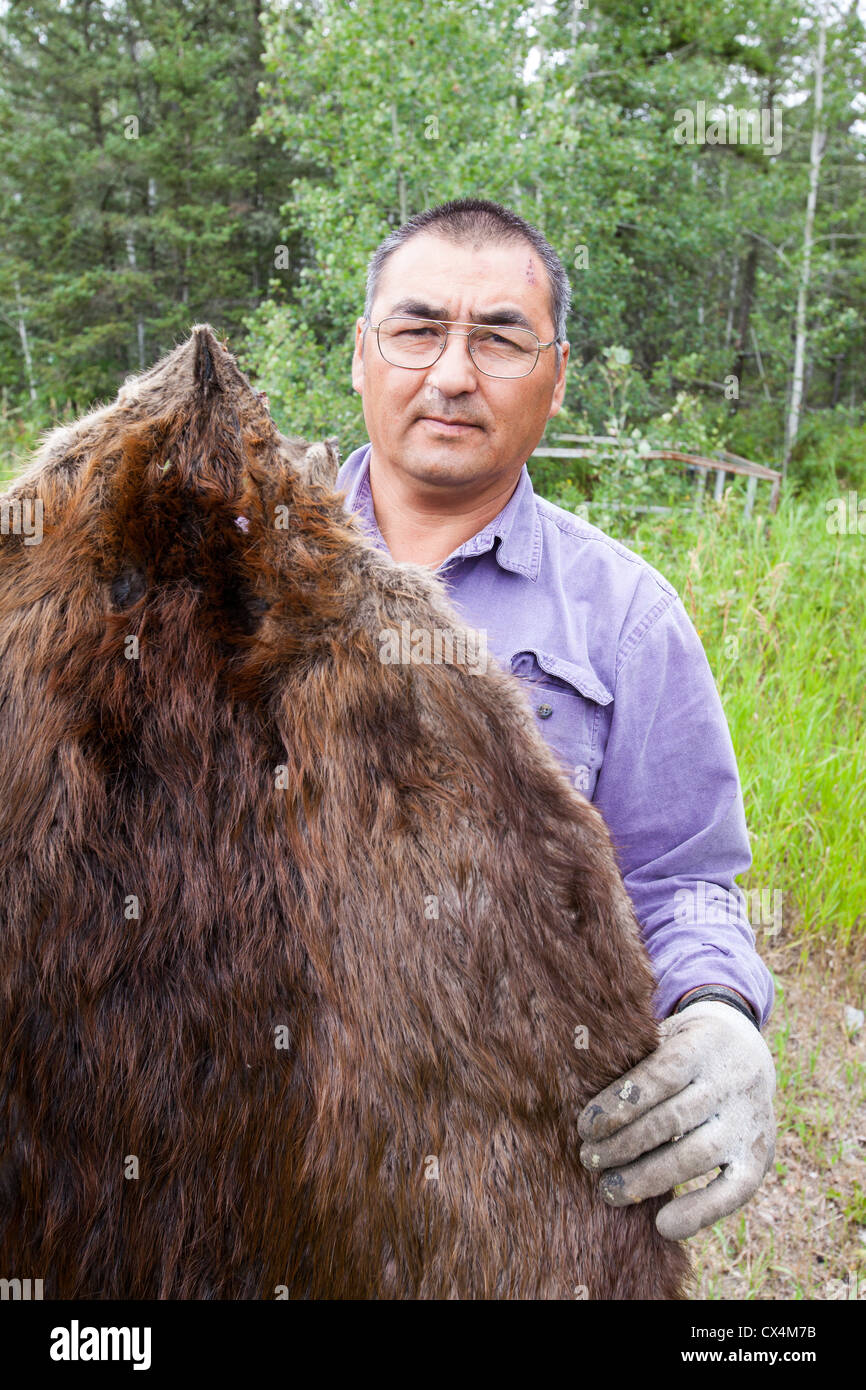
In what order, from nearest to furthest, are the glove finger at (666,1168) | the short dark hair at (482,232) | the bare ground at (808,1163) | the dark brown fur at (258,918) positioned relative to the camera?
the dark brown fur at (258,918) → the glove finger at (666,1168) → the short dark hair at (482,232) → the bare ground at (808,1163)

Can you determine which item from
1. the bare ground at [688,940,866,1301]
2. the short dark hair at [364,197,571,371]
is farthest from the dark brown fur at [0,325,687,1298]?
the bare ground at [688,940,866,1301]

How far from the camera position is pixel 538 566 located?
201 cm

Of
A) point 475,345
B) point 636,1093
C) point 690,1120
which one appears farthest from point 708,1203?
point 475,345

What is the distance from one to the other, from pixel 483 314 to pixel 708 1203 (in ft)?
5.31

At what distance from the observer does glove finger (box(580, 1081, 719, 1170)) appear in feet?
3.68

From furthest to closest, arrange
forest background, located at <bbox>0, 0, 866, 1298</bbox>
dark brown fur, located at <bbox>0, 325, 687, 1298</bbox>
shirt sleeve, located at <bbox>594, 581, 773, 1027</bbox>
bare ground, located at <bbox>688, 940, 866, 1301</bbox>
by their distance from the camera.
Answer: forest background, located at <bbox>0, 0, 866, 1298</bbox> → bare ground, located at <bbox>688, 940, 866, 1301</bbox> → shirt sleeve, located at <bbox>594, 581, 773, 1027</bbox> → dark brown fur, located at <bbox>0, 325, 687, 1298</bbox>

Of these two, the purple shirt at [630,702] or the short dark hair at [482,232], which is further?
the short dark hair at [482,232]

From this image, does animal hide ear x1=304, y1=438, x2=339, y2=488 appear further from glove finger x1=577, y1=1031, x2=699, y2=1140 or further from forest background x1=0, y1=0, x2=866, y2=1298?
glove finger x1=577, y1=1031, x2=699, y2=1140

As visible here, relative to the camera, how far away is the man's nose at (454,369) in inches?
73.3

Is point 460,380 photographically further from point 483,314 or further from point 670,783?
point 670,783

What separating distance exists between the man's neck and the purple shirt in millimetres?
65
